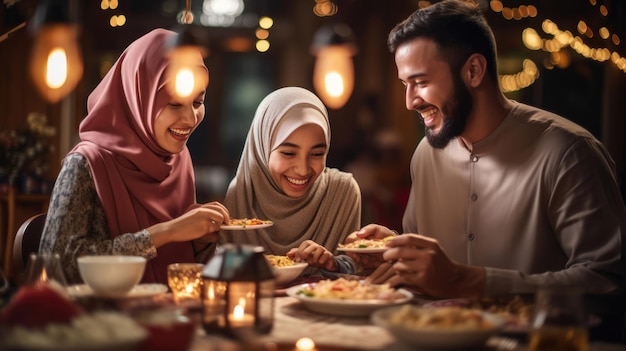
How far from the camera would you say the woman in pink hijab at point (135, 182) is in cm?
283

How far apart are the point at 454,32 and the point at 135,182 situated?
145 cm

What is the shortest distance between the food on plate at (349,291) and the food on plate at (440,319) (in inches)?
16.4

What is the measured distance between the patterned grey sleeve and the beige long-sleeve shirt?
124cm

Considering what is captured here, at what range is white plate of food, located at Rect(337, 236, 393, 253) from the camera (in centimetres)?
264

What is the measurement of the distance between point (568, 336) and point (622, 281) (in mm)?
1133

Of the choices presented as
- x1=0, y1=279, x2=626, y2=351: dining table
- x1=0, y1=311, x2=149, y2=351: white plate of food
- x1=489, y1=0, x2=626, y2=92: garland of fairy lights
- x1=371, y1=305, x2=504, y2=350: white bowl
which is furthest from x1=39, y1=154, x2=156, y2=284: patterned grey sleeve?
x1=489, y1=0, x2=626, y2=92: garland of fairy lights

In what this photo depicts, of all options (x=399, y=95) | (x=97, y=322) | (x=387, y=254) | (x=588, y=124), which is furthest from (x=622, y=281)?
(x=399, y=95)

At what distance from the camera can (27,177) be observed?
7586 millimetres

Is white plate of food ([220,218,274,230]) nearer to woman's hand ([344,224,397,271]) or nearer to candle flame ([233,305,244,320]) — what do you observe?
woman's hand ([344,224,397,271])

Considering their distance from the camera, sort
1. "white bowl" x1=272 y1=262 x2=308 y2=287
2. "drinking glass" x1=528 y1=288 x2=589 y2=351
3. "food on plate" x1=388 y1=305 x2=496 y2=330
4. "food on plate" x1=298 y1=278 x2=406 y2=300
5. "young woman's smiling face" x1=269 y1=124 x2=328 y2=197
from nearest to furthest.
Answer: "drinking glass" x1=528 y1=288 x2=589 y2=351 < "food on plate" x1=388 y1=305 x2=496 y2=330 < "food on plate" x1=298 y1=278 x2=406 y2=300 < "white bowl" x1=272 y1=262 x2=308 y2=287 < "young woman's smiling face" x1=269 y1=124 x2=328 y2=197

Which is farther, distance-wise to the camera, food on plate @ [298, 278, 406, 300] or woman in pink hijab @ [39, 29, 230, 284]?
woman in pink hijab @ [39, 29, 230, 284]

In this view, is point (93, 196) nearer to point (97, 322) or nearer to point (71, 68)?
point (71, 68)

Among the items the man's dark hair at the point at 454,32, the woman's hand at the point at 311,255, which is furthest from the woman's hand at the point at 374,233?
the man's dark hair at the point at 454,32

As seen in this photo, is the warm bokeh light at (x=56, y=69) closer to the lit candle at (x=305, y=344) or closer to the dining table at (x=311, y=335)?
the dining table at (x=311, y=335)
